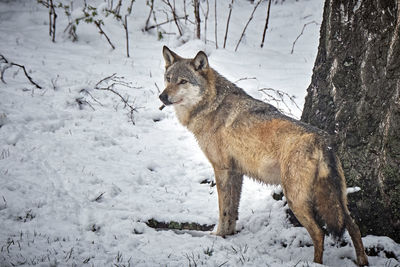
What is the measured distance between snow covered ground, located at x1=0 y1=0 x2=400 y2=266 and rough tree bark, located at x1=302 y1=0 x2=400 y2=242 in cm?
44

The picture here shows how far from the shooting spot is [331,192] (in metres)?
3.49

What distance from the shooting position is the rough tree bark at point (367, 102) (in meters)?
3.59

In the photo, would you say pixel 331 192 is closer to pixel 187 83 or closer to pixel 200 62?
pixel 187 83

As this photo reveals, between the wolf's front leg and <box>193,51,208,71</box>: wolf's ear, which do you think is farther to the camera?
<box>193,51,208,71</box>: wolf's ear

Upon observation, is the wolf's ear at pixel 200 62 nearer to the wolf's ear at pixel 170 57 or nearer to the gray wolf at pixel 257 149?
the gray wolf at pixel 257 149

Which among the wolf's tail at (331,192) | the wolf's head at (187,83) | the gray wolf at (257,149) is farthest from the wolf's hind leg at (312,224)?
the wolf's head at (187,83)

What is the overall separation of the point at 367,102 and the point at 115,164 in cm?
418

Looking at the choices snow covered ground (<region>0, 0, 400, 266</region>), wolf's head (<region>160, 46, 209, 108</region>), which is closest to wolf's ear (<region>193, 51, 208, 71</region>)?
wolf's head (<region>160, 46, 209, 108</region>)

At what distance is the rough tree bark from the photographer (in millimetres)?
3594

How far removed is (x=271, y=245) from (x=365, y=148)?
1721 mm

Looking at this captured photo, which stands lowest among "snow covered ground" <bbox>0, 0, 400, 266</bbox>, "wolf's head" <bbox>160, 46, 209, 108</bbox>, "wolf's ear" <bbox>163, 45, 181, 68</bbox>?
"snow covered ground" <bbox>0, 0, 400, 266</bbox>

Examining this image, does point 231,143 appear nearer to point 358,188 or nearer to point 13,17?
point 358,188

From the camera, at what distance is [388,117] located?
362cm

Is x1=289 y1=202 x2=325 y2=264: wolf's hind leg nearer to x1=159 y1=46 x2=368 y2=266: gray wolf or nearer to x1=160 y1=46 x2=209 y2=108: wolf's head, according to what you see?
x1=159 y1=46 x2=368 y2=266: gray wolf
